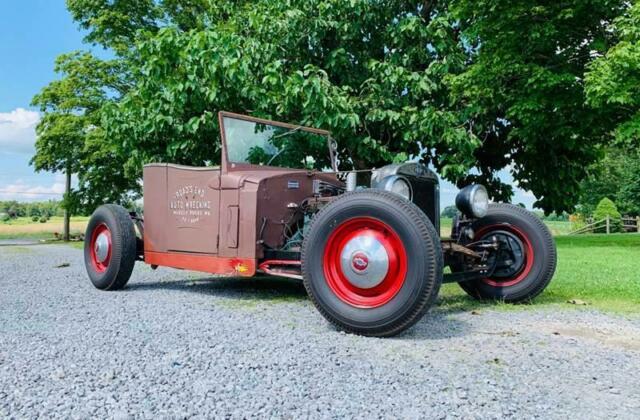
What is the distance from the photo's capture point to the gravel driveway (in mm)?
2105

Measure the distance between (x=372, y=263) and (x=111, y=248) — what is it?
3290 mm

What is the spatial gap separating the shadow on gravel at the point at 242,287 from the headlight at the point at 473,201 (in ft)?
5.66

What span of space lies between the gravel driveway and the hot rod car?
346mm

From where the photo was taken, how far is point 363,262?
134 inches

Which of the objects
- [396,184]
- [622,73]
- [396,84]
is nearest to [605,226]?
[622,73]

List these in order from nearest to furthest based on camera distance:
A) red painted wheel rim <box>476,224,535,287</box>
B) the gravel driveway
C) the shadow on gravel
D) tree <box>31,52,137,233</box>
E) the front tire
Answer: the gravel driveway, the front tire, red painted wheel rim <box>476,224,535,287</box>, the shadow on gravel, tree <box>31,52,137,233</box>

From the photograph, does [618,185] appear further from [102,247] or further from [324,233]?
[324,233]

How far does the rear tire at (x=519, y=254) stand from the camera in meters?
4.43

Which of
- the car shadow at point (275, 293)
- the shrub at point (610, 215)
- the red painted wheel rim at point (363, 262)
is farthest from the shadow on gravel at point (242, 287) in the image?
the shrub at point (610, 215)

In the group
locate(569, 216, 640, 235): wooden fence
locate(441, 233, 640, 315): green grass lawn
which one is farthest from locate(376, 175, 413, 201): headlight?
locate(569, 216, 640, 235): wooden fence

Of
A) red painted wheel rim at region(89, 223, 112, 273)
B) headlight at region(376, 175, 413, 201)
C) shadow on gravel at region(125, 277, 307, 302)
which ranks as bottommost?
shadow on gravel at region(125, 277, 307, 302)

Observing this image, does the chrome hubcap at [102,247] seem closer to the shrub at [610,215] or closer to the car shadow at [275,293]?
the car shadow at [275,293]

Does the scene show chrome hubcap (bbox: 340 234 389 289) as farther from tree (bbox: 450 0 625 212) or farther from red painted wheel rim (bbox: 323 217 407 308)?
tree (bbox: 450 0 625 212)

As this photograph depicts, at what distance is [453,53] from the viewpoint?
1107cm
